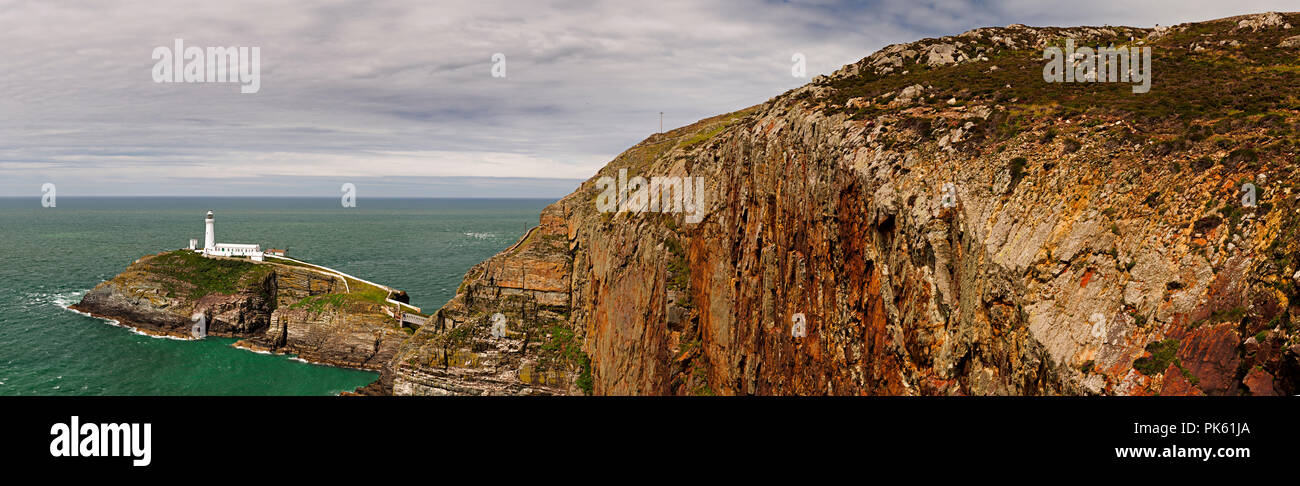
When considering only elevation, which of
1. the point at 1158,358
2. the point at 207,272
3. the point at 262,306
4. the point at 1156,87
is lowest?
the point at 262,306

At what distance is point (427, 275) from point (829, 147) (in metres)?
119

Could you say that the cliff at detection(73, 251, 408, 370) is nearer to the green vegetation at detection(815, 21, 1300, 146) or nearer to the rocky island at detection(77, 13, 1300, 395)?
the rocky island at detection(77, 13, 1300, 395)

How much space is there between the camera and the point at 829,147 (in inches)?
1040

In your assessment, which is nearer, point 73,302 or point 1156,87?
point 1156,87

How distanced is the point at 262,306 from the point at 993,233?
101 m

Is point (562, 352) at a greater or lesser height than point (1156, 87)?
lesser

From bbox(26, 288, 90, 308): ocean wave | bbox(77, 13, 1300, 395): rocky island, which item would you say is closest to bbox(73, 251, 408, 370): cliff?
bbox(26, 288, 90, 308): ocean wave

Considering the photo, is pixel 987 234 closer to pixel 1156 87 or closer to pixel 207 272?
pixel 1156 87

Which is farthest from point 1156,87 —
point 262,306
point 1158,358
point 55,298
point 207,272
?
point 55,298

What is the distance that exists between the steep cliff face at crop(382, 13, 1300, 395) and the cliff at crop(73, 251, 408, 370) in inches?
1999

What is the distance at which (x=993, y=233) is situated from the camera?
1773 cm

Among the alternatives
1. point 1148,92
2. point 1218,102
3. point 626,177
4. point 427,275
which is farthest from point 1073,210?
point 427,275

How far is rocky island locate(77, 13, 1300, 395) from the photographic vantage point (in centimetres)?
1351
